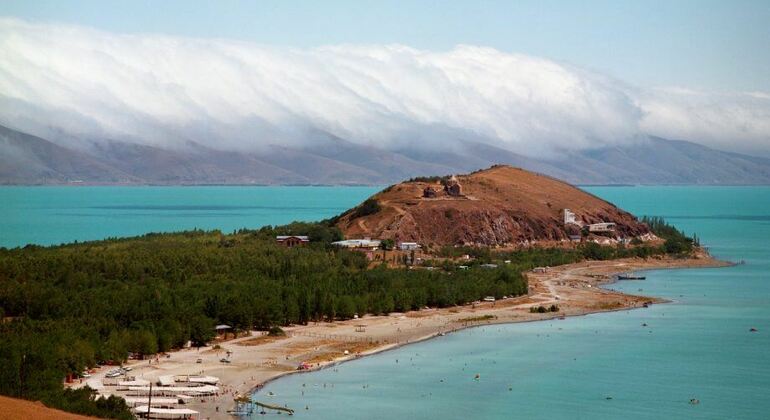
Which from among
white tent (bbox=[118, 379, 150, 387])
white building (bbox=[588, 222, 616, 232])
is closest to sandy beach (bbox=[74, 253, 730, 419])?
white tent (bbox=[118, 379, 150, 387])

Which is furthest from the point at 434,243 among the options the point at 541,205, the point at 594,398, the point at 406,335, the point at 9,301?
the point at 594,398

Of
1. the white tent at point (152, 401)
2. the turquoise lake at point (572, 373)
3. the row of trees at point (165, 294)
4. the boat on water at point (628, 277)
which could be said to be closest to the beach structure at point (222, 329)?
the row of trees at point (165, 294)

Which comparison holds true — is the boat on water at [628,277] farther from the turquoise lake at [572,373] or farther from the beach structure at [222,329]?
the beach structure at [222,329]

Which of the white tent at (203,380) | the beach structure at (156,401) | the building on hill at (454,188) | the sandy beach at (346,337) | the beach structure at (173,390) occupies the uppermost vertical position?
the building on hill at (454,188)

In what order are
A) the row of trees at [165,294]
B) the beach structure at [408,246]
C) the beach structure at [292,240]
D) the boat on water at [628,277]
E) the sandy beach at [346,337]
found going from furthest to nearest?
the beach structure at [408,246] → the beach structure at [292,240] → the boat on water at [628,277] → the sandy beach at [346,337] → the row of trees at [165,294]

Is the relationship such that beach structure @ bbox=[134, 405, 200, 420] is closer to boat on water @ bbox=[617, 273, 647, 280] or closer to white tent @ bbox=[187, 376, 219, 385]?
white tent @ bbox=[187, 376, 219, 385]

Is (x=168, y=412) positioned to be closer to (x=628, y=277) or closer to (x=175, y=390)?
(x=175, y=390)

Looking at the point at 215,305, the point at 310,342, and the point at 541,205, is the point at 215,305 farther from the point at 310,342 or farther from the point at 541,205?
the point at 541,205
